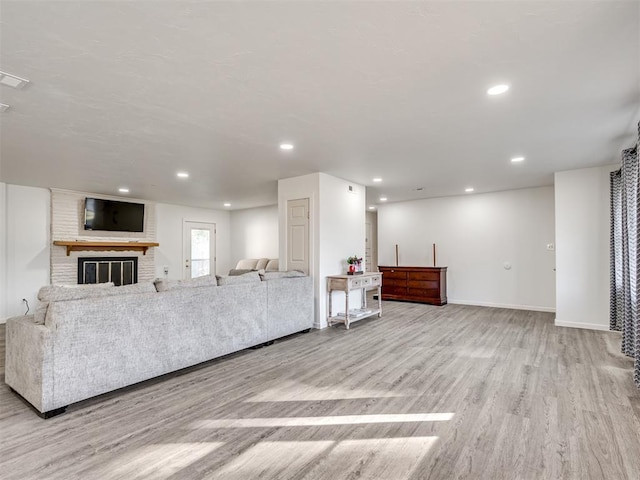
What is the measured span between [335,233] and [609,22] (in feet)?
13.2

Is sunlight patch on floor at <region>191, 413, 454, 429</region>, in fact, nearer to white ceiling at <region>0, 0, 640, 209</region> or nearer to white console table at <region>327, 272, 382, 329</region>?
white ceiling at <region>0, 0, 640, 209</region>

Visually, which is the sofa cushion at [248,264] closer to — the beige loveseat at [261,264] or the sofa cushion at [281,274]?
the beige loveseat at [261,264]

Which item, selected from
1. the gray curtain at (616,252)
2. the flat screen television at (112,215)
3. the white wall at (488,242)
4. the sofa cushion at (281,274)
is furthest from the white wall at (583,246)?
the flat screen television at (112,215)

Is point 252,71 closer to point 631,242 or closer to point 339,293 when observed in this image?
point 339,293

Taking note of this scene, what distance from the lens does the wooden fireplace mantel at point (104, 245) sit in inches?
248

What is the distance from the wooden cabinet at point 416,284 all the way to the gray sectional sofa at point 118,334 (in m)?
4.35

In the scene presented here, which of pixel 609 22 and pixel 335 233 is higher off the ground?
pixel 609 22

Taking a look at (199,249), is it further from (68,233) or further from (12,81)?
(12,81)

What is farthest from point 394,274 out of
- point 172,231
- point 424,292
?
point 172,231

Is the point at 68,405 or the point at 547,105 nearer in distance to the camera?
A: the point at 68,405

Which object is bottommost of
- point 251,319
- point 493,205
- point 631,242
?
point 251,319

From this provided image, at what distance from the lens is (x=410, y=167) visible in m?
4.84

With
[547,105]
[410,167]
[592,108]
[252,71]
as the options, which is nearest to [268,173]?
[410,167]

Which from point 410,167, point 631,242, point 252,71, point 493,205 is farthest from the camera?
point 493,205
